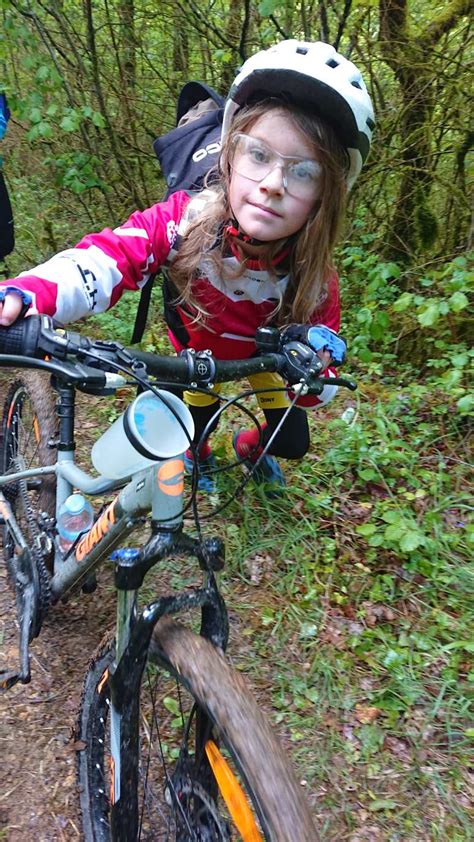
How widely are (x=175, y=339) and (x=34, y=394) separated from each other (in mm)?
673

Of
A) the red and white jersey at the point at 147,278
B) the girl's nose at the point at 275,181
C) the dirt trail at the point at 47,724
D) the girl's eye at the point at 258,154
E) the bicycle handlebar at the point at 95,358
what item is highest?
the girl's eye at the point at 258,154

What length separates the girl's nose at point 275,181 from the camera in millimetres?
1755

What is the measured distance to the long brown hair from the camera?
1811 millimetres

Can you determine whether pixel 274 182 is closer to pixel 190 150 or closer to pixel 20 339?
pixel 190 150

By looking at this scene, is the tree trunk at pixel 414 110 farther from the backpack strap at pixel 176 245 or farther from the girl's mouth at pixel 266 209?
the girl's mouth at pixel 266 209

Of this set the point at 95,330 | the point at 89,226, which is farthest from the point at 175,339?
the point at 89,226

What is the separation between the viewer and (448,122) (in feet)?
13.5

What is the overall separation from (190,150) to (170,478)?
1534mm

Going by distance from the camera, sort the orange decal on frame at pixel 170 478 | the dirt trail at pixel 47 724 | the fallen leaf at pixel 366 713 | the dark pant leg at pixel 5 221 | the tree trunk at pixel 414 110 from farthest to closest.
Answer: the tree trunk at pixel 414 110 < the dark pant leg at pixel 5 221 < the fallen leaf at pixel 366 713 < the dirt trail at pixel 47 724 < the orange decal on frame at pixel 170 478

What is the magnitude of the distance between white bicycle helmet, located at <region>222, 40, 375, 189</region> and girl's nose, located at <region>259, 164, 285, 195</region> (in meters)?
0.22

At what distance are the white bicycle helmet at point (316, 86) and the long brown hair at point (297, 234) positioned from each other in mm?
34

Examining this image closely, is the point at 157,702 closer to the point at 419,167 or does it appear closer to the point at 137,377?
the point at 137,377

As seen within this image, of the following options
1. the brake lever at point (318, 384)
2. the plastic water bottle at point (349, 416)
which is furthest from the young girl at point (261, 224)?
the plastic water bottle at point (349, 416)

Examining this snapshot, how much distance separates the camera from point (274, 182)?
5.75 feet
